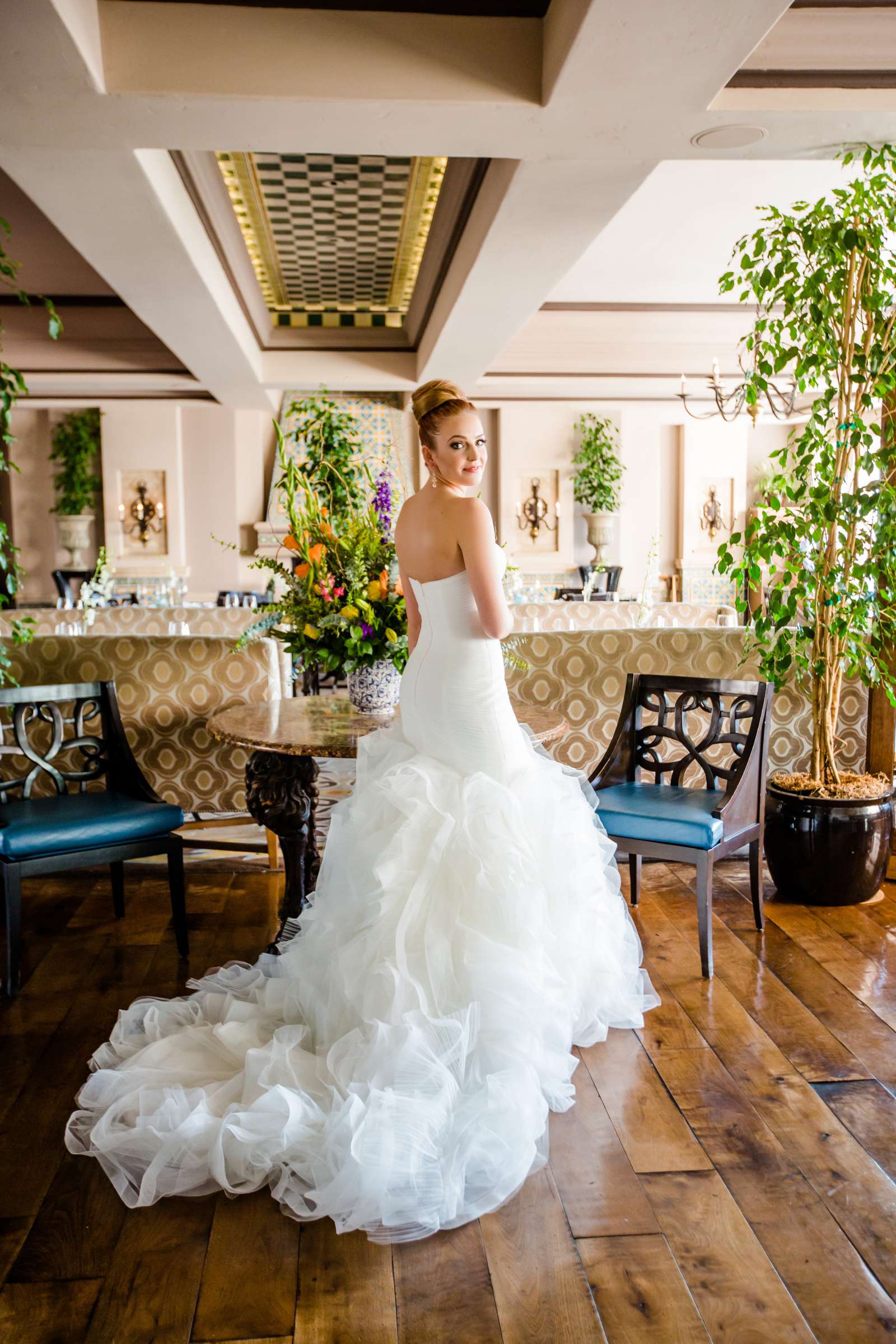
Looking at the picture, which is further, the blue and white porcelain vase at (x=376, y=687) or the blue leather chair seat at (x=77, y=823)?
the blue and white porcelain vase at (x=376, y=687)

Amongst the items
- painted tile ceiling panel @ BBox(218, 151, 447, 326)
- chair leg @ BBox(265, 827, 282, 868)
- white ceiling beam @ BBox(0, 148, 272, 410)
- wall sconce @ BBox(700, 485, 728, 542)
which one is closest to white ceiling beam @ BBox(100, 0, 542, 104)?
white ceiling beam @ BBox(0, 148, 272, 410)

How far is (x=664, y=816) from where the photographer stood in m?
3.11

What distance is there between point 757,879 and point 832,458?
5.00 feet

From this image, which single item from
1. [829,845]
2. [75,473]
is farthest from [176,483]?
[829,845]

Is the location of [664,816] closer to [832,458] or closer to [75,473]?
[832,458]

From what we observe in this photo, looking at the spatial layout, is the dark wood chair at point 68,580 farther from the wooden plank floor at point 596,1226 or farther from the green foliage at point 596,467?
the wooden plank floor at point 596,1226

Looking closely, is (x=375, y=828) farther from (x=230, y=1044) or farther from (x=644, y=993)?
(x=644, y=993)

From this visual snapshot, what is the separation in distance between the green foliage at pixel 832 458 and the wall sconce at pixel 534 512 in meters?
8.21

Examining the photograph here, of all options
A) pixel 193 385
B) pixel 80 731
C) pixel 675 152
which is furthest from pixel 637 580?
pixel 80 731

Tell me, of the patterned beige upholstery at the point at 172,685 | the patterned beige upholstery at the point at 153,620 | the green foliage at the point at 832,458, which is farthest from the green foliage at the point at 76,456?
the green foliage at the point at 832,458

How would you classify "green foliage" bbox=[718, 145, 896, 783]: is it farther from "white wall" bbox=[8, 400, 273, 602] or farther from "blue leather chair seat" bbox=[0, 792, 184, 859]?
"white wall" bbox=[8, 400, 273, 602]

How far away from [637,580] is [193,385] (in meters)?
5.86

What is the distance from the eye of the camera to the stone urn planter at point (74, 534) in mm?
11344

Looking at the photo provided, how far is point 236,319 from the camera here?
7.62 meters
